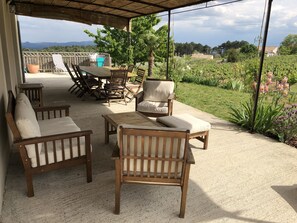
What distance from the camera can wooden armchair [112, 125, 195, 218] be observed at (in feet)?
6.24

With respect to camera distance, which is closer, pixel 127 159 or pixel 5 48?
pixel 127 159

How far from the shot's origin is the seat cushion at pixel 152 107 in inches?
172

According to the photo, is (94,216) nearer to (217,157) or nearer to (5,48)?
(217,157)

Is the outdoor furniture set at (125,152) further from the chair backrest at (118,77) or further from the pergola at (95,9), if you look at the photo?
the pergola at (95,9)

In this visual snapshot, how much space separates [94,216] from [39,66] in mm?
12143

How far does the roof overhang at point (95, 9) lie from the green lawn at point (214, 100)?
8.62 ft

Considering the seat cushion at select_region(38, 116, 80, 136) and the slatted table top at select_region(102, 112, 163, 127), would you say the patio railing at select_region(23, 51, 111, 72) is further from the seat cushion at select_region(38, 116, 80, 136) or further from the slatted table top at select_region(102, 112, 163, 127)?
the seat cushion at select_region(38, 116, 80, 136)

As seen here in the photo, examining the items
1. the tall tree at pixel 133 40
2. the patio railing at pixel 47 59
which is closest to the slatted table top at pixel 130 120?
the tall tree at pixel 133 40

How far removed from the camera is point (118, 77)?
6.00 meters

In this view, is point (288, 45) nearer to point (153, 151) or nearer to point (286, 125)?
point (286, 125)

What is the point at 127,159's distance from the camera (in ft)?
6.73

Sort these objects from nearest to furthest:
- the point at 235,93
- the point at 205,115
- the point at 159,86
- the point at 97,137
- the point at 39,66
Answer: the point at 97,137
the point at 159,86
the point at 205,115
the point at 235,93
the point at 39,66

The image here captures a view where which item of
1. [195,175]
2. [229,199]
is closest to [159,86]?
[195,175]

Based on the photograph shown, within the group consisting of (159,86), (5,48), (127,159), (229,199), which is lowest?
(229,199)
